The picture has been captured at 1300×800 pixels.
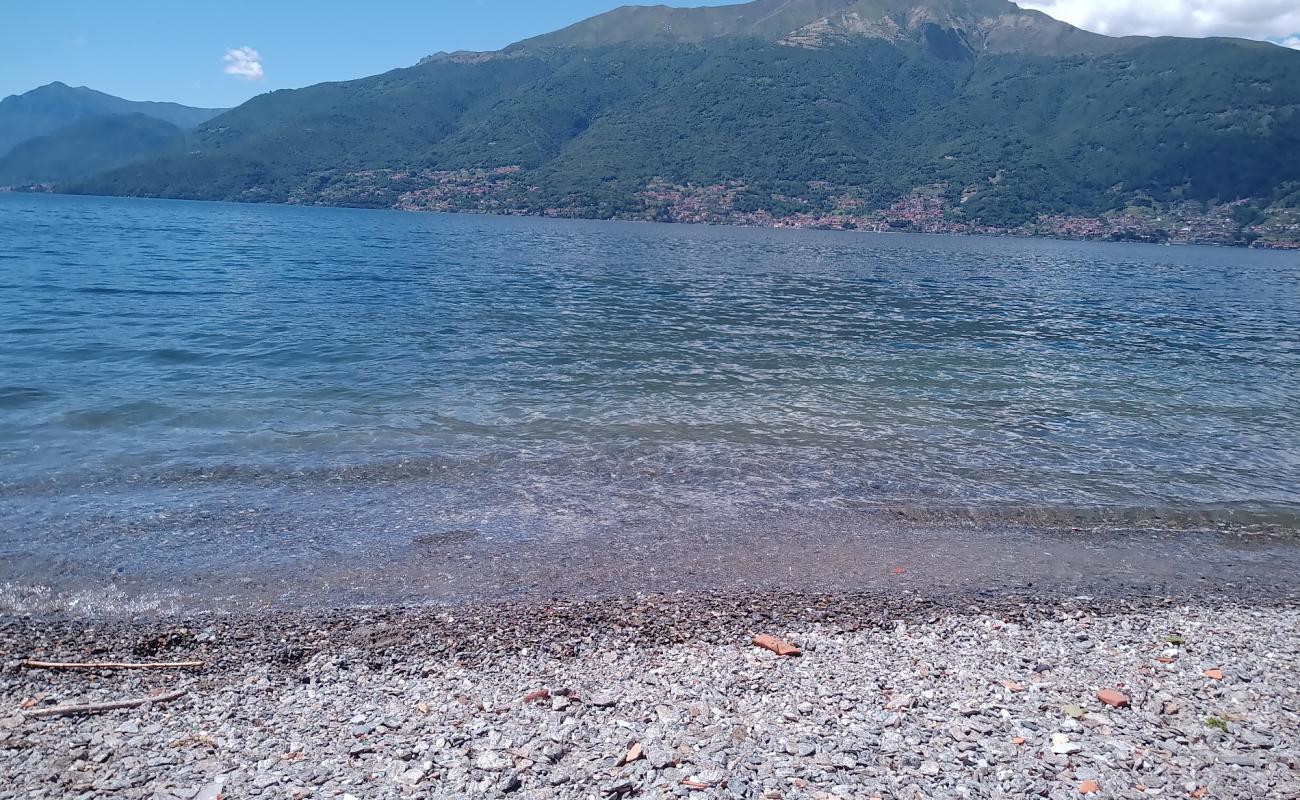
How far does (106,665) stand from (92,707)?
0.87m

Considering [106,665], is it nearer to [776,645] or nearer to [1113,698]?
[776,645]

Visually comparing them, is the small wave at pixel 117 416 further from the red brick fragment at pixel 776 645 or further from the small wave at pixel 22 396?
the red brick fragment at pixel 776 645

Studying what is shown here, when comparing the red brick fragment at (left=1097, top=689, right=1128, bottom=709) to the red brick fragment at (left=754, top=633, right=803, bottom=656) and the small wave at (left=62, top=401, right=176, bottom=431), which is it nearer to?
the red brick fragment at (left=754, top=633, right=803, bottom=656)

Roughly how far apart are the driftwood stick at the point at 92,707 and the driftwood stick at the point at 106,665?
1.98 feet

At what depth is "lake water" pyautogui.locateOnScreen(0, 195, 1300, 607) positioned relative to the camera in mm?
11094

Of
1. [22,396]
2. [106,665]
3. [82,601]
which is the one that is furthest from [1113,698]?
[22,396]

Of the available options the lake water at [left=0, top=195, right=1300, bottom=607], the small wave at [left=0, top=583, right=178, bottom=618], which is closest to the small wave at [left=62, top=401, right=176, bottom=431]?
the lake water at [left=0, top=195, right=1300, bottom=607]

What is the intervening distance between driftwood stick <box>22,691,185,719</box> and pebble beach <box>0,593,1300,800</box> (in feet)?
0.16

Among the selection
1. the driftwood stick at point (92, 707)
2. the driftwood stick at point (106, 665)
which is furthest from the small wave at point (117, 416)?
the driftwood stick at point (92, 707)

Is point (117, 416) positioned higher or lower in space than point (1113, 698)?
higher

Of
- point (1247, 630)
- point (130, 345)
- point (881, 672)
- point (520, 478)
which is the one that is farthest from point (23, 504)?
point (1247, 630)

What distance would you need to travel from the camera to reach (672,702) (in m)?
7.18

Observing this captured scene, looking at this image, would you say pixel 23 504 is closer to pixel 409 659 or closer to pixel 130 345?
pixel 409 659

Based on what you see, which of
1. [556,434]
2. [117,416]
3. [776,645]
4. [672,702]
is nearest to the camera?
[672,702]
